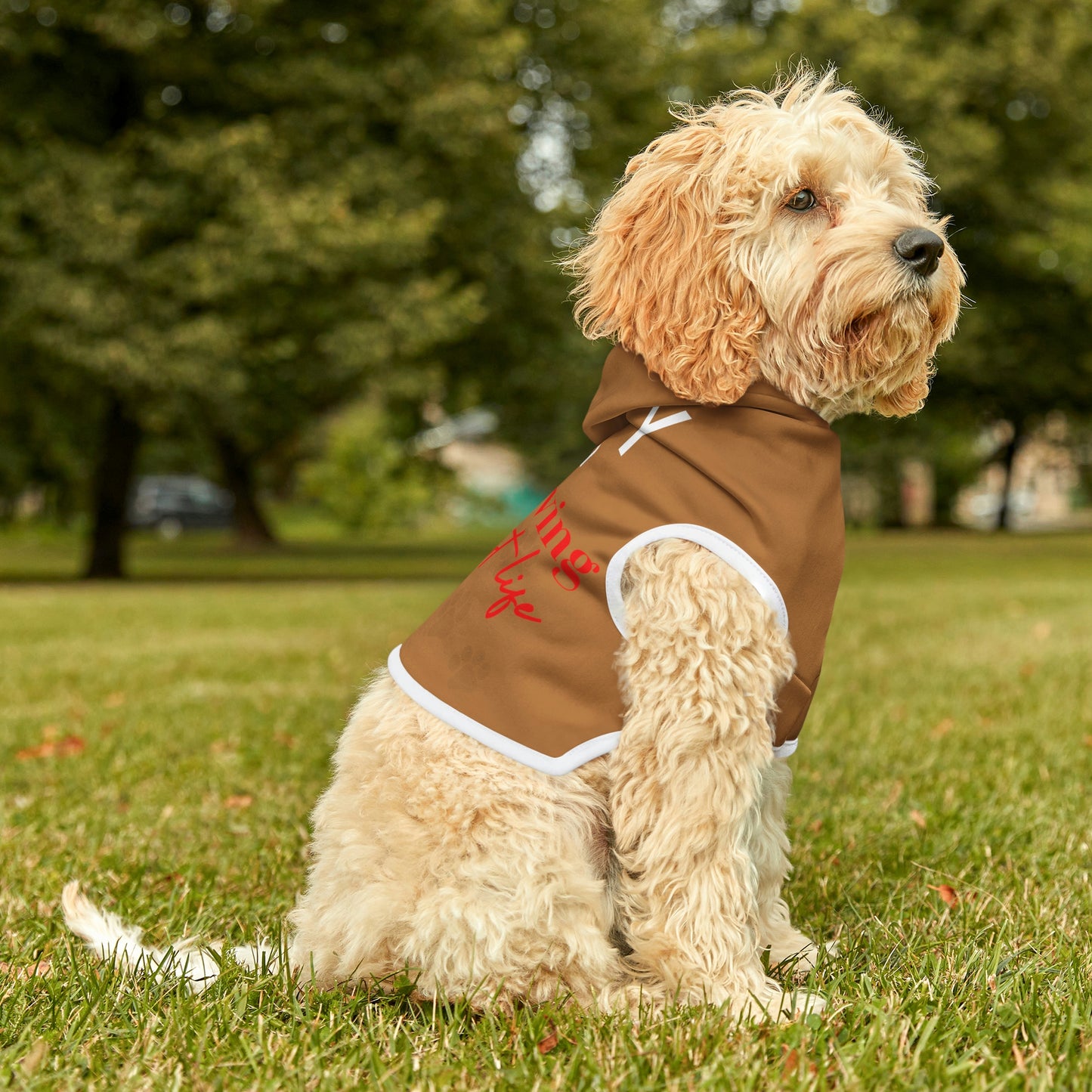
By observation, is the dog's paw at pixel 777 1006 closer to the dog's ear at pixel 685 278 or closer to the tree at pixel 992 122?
the dog's ear at pixel 685 278

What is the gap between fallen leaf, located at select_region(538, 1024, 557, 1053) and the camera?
2590 mm

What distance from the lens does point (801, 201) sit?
9.41ft

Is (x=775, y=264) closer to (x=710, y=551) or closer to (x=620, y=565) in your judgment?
(x=710, y=551)

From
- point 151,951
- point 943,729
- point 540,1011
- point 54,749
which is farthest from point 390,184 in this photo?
point 540,1011

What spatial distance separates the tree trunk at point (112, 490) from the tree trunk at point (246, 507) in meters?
11.3

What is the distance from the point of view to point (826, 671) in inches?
332

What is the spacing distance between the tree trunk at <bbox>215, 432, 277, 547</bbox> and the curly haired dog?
98.2 feet

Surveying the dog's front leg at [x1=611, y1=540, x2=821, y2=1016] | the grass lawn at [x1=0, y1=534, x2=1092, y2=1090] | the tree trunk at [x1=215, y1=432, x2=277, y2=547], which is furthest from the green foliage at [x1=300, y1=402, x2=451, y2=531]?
the dog's front leg at [x1=611, y1=540, x2=821, y2=1016]

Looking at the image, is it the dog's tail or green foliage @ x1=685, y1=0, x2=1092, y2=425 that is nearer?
the dog's tail

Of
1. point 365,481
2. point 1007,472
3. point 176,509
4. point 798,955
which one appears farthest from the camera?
point 176,509

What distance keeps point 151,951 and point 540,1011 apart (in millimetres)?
1150

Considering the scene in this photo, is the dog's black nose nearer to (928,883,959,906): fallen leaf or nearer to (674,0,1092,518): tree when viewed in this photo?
(928,883,959,906): fallen leaf

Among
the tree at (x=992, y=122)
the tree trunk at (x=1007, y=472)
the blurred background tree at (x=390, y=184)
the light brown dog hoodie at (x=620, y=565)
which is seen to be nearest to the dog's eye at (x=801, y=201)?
the light brown dog hoodie at (x=620, y=565)

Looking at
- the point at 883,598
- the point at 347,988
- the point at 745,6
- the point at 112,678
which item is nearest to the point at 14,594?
the point at 112,678
